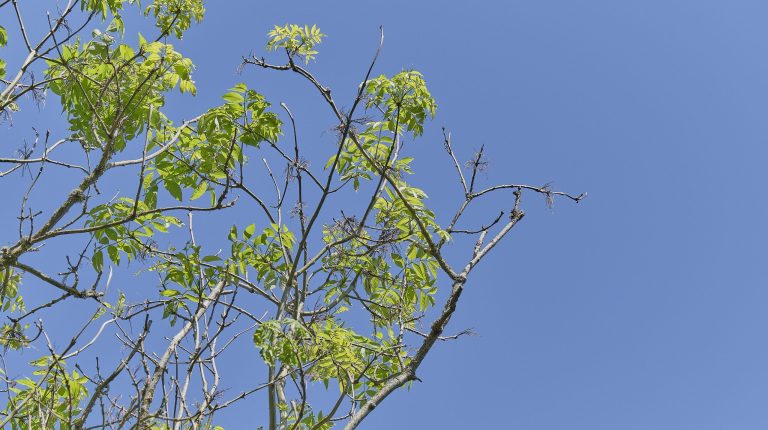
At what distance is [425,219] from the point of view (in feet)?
19.8

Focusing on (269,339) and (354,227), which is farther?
(354,227)

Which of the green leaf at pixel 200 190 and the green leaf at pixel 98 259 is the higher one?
the green leaf at pixel 200 190

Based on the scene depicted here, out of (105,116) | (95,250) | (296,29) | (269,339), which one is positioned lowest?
(269,339)

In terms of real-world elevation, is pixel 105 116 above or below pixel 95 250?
above

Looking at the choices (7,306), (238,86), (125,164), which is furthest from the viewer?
(7,306)

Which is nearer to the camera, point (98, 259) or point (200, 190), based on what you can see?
point (98, 259)

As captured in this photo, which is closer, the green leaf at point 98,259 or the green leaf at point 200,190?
the green leaf at point 98,259

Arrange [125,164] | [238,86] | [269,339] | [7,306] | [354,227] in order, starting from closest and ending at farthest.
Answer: [269,339], [125,164], [354,227], [238,86], [7,306]

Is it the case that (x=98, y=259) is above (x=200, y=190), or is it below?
below

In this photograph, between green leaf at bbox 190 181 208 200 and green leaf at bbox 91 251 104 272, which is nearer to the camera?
green leaf at bbox 91 251 104 272

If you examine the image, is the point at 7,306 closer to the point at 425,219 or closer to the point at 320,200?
the point at 320,200

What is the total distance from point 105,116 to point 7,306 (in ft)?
7.13

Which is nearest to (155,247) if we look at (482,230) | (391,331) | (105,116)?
(105,116)

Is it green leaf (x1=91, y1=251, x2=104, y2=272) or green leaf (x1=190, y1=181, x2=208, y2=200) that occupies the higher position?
green leaf (x1=190, y1=181, x2=208, y2=200)
